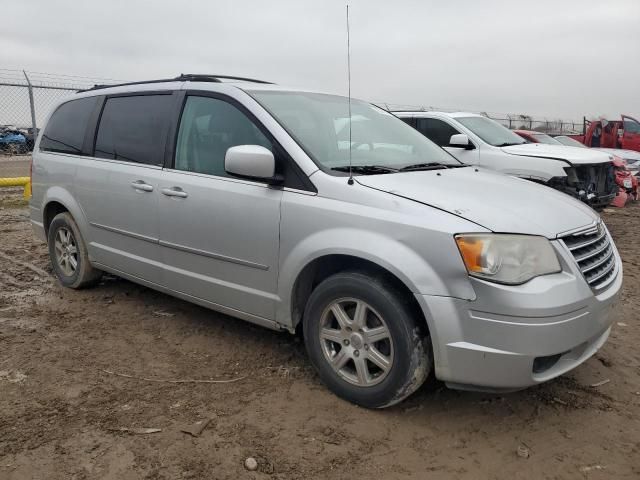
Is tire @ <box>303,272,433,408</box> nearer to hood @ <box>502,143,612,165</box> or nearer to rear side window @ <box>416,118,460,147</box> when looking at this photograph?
hood @ <box>502,143,612,165</box>

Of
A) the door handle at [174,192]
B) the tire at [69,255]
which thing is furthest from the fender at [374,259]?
the tire at [69,255]

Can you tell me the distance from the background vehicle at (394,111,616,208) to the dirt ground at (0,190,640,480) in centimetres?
352

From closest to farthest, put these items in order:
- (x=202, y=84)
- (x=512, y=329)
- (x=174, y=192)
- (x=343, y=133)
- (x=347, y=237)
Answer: (x=512, y=329) < (x=347, y=237) < (x=343, y=133) < (x=174, y=192) < (x=202, y=84)

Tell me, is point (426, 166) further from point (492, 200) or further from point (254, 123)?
point (254, 123)

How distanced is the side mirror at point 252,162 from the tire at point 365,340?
27.1 inches

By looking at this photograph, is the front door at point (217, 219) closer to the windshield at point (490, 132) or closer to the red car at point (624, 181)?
the windshield at point (490, 132)

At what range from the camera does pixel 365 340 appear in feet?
9.17

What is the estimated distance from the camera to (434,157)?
12.3 ft

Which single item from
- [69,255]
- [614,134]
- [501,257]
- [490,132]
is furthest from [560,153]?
[614,134]

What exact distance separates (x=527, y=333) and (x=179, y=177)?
7.65 ft

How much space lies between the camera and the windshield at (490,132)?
820cm

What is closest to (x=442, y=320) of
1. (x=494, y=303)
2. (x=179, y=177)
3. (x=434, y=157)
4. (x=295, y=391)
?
(x=494, y=303)

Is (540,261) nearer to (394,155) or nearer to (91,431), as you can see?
(394,155)

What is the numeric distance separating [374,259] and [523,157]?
5.54 metres
